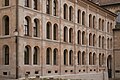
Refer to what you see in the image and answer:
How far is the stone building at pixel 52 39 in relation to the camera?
3062cm

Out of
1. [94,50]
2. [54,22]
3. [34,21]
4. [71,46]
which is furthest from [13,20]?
[94,50]

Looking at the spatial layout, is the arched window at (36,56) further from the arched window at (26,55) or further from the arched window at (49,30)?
the arched window at (49,30)

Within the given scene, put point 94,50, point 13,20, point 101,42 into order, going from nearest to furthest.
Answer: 1. point 13,20
2. point 94,50
3. point 101,42

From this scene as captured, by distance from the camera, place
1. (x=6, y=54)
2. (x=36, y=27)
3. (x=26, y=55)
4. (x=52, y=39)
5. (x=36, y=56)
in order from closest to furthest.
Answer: (x=6, y=54)
(x=26, y=55)
(x=36, y=56)
(x=36, y=27)
(x=52, y=39)

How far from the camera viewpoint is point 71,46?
41.3 meters

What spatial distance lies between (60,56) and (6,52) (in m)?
8.87

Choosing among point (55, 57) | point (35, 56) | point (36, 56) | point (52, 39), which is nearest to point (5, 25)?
point (35, 56)

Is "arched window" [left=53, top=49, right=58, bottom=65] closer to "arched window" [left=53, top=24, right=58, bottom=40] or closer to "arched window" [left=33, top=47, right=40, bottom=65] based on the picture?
"arched window" [left=53, top=24, right=58, bottom=40]

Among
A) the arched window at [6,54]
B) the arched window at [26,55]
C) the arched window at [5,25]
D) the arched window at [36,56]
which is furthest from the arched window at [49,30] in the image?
the arched window at [6,54]

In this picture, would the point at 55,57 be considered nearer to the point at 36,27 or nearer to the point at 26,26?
the point at 36,27

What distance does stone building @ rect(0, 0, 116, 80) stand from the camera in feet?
100

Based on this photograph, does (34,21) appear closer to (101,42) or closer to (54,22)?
(54,22)

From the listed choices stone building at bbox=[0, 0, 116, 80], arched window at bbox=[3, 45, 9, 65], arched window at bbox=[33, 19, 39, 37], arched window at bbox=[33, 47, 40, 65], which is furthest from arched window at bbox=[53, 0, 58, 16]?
arched window at bbox=[3, 45, 9, 65]

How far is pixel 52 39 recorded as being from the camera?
3638cm
